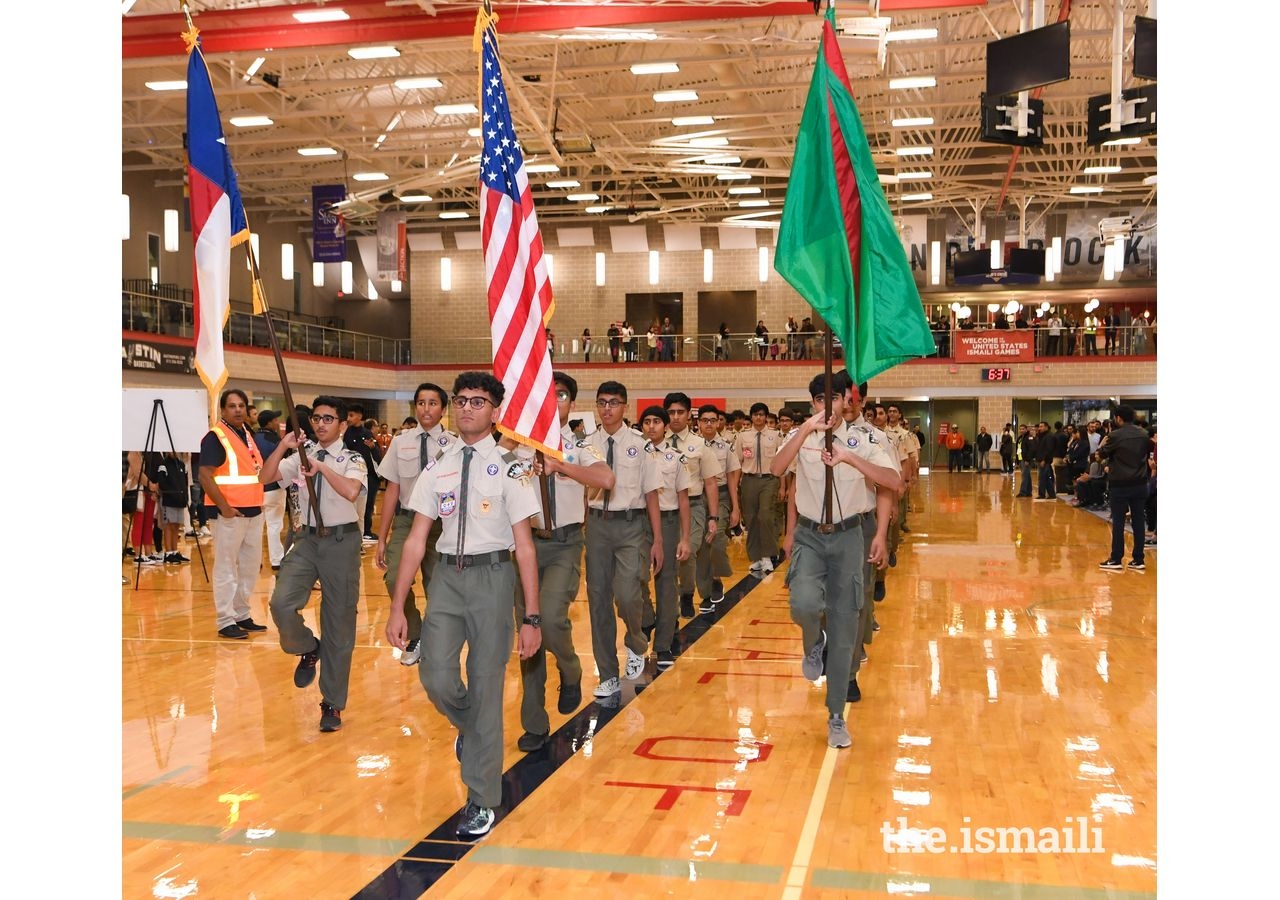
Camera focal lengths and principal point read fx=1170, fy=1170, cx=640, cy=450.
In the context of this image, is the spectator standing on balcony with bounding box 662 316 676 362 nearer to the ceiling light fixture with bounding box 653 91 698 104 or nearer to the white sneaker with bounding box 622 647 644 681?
the ceiling light fixture with bounding box 653 91 698 104

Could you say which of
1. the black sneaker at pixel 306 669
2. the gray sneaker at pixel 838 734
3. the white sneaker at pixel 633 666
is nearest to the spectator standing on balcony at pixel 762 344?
the white sneaker at pixel 633 666

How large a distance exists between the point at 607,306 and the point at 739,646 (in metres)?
31.9

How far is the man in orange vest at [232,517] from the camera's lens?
10.0 metres

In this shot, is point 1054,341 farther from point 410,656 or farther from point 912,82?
point 410,656

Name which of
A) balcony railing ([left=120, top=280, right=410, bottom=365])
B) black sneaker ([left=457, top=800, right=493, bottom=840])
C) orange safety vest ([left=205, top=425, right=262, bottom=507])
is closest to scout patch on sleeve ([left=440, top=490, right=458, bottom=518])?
black sneaker ([left=457, top=800, right=493, bottom=840])

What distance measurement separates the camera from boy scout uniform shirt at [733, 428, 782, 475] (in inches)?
535

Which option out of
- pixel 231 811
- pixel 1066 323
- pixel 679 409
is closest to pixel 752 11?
pixel 679 409

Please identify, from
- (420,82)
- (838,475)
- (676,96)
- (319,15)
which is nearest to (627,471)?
(838,475)

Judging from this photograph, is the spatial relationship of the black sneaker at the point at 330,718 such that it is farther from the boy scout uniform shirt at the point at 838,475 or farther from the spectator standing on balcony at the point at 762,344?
the spectator standing on balcony at the point at 762,344

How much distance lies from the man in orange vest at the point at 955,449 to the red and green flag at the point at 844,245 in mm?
32012

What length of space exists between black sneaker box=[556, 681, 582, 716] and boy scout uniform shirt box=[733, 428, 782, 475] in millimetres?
6949

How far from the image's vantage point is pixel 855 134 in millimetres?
6094

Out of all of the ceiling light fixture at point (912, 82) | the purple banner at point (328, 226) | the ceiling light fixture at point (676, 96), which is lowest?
the purple banner at point (328, 226)

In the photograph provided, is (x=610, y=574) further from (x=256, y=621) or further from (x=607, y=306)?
(x=607, y=306)
